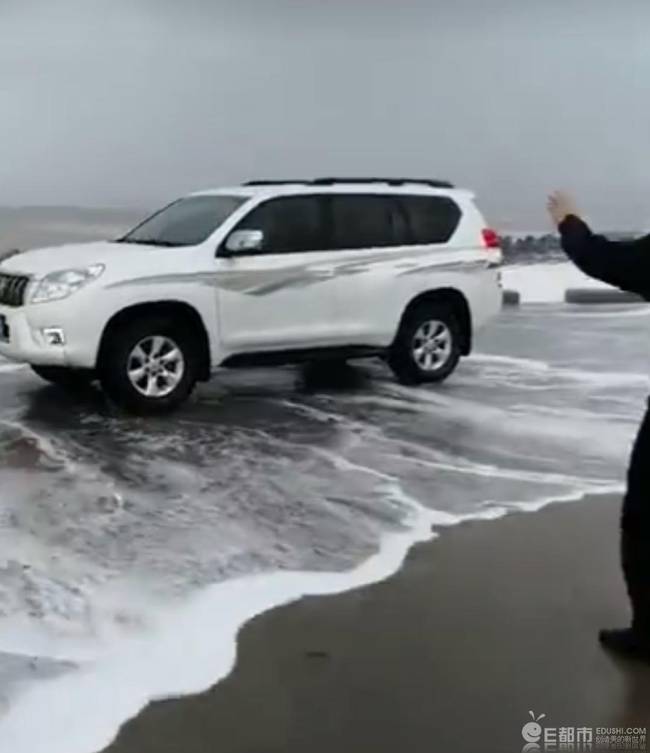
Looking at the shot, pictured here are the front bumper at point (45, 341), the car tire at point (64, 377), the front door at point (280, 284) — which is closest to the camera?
the front bumper at point (45, 341)

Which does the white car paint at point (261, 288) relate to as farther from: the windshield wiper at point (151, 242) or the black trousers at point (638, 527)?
the black trousers at point (638, 527)

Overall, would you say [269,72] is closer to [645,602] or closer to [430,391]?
[430,391]

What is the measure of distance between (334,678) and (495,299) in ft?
20.7

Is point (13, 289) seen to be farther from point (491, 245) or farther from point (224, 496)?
point (491, 245)

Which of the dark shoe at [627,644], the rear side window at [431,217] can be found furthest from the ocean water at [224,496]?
the rear side window at [431,217]

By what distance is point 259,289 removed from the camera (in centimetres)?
872

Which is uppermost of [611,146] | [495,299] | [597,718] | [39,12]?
[39,12]

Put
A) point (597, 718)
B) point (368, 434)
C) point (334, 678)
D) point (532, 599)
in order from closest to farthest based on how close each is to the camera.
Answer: point (597, 718), point (334, 678), point (532, 599), point (368, 434)

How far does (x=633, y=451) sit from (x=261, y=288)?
4.89m

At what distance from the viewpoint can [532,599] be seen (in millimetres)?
4812

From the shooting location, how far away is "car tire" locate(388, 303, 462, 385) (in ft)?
31.4

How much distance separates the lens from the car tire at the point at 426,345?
9578mm

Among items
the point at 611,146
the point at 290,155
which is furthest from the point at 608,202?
the point at 290,155

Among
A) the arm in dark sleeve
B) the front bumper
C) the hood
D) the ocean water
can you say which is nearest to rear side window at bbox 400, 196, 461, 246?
the ocean water
